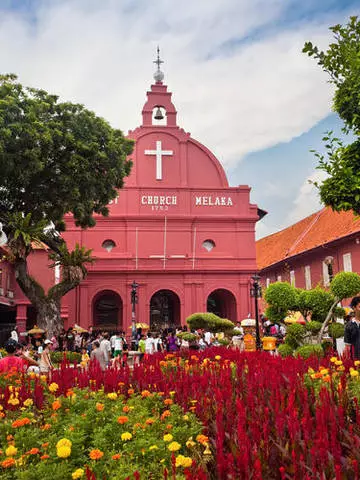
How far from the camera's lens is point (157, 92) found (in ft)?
99.3

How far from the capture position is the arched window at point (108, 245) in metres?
28.4

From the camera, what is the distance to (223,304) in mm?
29906

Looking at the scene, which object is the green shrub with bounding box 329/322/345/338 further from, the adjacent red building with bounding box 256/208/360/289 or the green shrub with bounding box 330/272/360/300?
the adjacent red building with bounding box 256/208/360/289

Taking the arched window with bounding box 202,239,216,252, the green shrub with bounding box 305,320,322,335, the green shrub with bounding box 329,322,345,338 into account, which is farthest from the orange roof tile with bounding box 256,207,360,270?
the green shrub with bounding box 305,320,322,335

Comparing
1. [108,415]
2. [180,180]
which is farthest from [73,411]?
[180,180]

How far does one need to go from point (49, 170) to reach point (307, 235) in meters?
19.4

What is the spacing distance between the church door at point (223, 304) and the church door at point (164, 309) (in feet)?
7.70

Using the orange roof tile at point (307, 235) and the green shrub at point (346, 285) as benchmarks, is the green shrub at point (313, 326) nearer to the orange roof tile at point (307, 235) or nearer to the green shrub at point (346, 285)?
the green shrub at point (346, 285)

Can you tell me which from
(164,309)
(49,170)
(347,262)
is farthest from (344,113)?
(164,309)

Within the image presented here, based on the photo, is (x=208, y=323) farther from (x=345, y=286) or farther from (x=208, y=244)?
(x=345, y=286)

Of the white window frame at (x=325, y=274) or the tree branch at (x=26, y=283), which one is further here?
the white window frame at (x=325, y=274)

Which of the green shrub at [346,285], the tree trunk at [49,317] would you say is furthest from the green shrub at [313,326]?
the tree trunk at [49,317]

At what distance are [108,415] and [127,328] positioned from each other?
75.6 ft

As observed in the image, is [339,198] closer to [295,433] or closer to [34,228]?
[295,433]
